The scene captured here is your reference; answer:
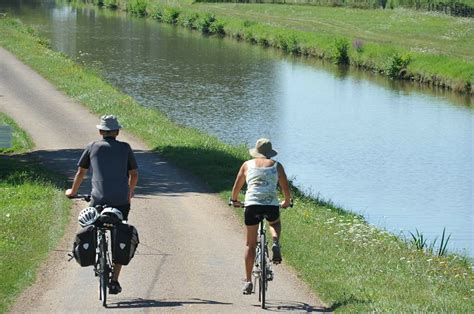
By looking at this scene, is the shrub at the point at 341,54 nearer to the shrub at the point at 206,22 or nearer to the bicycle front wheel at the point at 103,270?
the shrub at the point at 206,22

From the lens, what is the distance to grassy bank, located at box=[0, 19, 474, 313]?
513 inches

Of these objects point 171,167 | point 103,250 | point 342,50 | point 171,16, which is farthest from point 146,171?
point 171,16

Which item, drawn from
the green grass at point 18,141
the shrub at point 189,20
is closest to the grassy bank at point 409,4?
the shrub at point 189,20

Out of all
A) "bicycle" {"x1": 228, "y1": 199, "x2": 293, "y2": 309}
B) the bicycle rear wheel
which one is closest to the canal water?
"bicycle" {"x1": 228, "y1": 199, "x2": 293, "y2": 309}

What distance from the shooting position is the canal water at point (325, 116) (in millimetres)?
27641

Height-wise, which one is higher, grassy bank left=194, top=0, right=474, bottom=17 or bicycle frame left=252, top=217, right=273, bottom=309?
bicycle frame left=252, top=217, right=273, bottom=309

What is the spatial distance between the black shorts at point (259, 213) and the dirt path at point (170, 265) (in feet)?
3.31

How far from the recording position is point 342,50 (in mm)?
62750

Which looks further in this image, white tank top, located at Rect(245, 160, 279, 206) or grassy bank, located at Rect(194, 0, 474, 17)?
grassy bank, located at Rect(194, 0, 474, 17)

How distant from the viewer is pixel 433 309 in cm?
1246

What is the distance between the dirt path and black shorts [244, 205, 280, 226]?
3.31 feet

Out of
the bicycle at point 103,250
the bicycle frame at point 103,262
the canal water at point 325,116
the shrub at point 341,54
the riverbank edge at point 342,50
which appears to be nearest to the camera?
the bicycle at point 103,250

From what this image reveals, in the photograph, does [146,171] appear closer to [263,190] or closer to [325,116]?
[263,190]

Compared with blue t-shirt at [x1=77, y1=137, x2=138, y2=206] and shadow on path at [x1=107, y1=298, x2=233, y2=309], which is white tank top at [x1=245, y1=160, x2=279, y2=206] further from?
blue t-shirt at [x1=77, y1=137, x2=138, y2=206]
